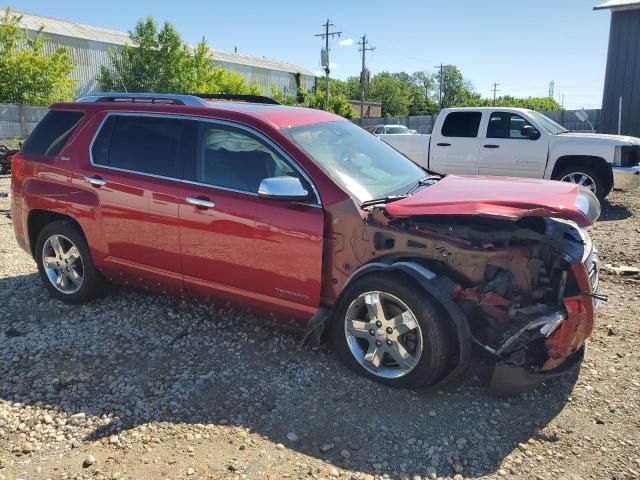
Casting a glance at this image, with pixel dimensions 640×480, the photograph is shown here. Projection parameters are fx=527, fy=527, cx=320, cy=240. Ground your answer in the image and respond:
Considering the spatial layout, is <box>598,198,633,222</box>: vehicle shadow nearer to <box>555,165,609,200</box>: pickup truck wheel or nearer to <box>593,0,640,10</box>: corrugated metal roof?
<box>555,165,609,200</box>: pickup truck wheel

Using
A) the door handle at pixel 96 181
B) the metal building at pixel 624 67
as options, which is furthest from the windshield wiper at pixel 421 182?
the metal building at pixel 624 67

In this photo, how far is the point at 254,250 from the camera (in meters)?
3.74

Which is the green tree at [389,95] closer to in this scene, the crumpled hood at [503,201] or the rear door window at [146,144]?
the rear door window at [146,144]

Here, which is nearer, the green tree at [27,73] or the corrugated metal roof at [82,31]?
the green tree at [27,73]

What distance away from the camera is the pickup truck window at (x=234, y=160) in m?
3.79

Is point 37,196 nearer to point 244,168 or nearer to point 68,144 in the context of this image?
point 68,144

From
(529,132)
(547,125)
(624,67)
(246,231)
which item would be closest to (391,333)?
(246,231)

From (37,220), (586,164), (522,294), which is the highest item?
(586,164)

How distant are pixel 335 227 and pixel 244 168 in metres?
0.89

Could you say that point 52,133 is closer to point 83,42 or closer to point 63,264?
point 63,264

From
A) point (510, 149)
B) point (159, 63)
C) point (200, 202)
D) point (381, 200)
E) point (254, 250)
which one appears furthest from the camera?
point (159, 63)

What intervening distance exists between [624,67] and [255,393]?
21.1 meters

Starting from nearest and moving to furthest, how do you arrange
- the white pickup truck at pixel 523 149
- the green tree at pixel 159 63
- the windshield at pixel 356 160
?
the windshield at pixel 356 160
the white pickup truck at pixel 523 149
the green tree at pixel 159 63

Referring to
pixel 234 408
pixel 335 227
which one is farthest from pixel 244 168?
pixel 234 408
